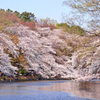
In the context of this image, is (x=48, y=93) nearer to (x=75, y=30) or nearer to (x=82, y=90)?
(x=82, y=90)

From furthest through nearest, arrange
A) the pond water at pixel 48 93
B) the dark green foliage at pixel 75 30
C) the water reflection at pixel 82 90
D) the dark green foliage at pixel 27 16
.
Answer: the dark green foliage at pixel 27 16
the dark green foliage at pixel 75 30
the water reflection at pixel 82 90
the pond water at pixel 48 93

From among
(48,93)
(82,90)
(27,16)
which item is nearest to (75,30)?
(48,93)

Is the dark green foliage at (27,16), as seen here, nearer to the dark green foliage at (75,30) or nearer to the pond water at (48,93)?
the pond water at (48,93)

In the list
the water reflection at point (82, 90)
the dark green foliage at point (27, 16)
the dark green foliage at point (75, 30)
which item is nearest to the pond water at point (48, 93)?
the water reflection at point (82, 90)

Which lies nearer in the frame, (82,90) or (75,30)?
(75,30)

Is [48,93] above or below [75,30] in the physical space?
below

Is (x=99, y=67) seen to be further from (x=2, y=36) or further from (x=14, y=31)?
(x=14, y=31)

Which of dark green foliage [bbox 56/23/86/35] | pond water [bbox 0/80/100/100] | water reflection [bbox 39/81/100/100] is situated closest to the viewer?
pond water [bbox 0/80/100/100]

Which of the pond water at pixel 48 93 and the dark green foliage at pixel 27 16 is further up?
the dark green foliage at pixel 27 16

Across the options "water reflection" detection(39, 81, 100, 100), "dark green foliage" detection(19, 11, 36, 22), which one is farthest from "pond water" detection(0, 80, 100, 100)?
"dark green foliage" detection(19, 11, 36, 22)

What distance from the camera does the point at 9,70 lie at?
107 ft

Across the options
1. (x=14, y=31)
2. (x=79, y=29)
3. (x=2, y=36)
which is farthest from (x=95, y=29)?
(x=14, y=31)

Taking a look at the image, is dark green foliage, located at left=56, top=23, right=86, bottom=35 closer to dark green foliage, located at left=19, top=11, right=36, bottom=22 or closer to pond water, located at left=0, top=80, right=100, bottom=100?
pond water, located at left=0, top=80, right=100, bottom=100

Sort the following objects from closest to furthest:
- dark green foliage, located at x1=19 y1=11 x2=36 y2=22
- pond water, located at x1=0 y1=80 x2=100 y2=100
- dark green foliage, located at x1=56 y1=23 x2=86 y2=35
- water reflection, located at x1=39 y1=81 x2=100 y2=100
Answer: pond water, located at x1=0 y1=80 x2=100 y2=100 → water reflection, located at x1=39 y1=81 x2=100 y2=100 → dark green foliage, located at x1=56 y1=23 x2=86 y2=35 → dark green foliage, located at x1=19 y1=11 x2=36 y2=22
